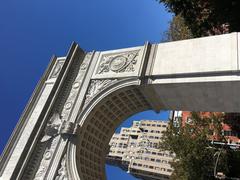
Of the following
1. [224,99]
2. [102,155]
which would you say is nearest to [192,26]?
[224,99]

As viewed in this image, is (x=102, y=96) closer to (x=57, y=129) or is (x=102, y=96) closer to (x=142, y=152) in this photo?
(x=57, y=129)

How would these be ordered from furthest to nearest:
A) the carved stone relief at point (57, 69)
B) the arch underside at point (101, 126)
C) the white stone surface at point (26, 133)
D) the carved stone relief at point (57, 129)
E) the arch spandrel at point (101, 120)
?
the carved stone relief at point (57, 69)
the arch underside at point (101, 126)
the arch spandrel at point (101, 120)
the white stone surface at point (26, 133)
the carved stone relief at point (57, 129)

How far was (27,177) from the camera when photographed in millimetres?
20781

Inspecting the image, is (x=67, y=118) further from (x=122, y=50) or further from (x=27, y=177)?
(x=122, y=50)

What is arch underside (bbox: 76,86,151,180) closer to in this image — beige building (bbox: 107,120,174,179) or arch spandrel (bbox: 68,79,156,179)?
arch spandrel (bbox: 68,79,156,179)

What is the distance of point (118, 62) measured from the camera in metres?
→ 22.2

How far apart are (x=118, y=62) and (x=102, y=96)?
3.01 m

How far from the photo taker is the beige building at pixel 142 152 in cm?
9156

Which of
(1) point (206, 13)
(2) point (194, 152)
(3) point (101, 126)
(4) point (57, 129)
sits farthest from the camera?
(2) point (194, 152)

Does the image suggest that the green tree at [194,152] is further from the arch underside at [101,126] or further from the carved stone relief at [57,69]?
the carved stone relief at [57,69]

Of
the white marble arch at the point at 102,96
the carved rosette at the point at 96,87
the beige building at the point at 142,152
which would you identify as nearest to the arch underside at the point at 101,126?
the white marble arch at the point at 102,96

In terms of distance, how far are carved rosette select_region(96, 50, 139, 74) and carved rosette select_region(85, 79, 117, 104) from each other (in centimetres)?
87

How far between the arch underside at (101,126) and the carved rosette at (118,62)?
171 cm

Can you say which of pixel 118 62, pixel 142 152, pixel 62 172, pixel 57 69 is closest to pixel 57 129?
pixel 62 172
